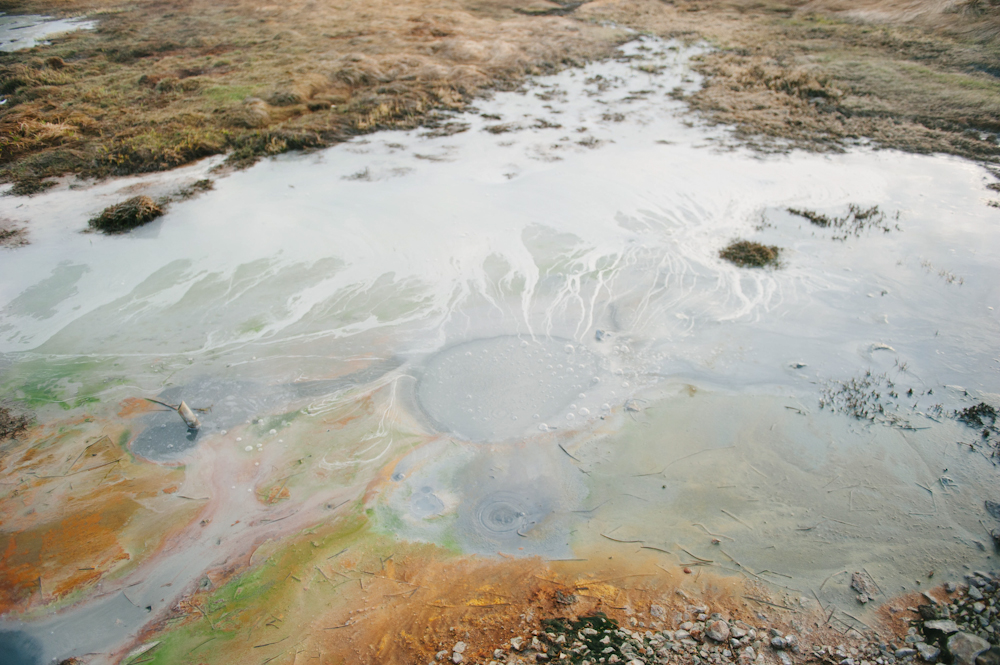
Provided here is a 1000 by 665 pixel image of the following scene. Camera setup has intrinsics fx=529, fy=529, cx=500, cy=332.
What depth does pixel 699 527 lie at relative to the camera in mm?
4188

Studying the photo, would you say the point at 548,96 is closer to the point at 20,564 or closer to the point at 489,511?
the point at 489,511

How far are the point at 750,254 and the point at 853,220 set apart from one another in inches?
84.0

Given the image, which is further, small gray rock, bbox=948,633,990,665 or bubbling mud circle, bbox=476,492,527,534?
bubbling mud circle, bbox=476,492,527,534

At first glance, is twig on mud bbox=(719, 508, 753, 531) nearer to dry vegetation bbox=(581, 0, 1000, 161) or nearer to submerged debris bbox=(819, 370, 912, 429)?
submerged debris bbox=(819, 370, 912, 429)

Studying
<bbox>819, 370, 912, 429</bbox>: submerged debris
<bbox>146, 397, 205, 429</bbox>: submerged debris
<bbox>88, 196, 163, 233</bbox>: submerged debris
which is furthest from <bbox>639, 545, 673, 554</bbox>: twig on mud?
<bbox>88, 196, 163, 233</bbox>: submerged debris

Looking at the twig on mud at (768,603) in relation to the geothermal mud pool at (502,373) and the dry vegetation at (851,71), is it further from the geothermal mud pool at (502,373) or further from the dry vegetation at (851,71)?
the dry vegetation at (851,71)

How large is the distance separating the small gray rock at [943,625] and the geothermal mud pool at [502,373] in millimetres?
281

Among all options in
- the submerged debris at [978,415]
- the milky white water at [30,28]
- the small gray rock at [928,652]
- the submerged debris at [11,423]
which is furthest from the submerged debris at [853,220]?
the milky white water at [30,28]

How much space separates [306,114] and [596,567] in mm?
10563

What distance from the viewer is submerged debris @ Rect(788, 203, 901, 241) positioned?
25.3 feet

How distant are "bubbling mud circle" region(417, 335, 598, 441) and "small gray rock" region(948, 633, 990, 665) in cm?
315

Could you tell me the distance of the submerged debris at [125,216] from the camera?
25.2 feet

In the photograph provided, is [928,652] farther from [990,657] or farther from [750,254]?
[750,254]

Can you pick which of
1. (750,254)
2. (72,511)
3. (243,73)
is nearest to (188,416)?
(72,511)
